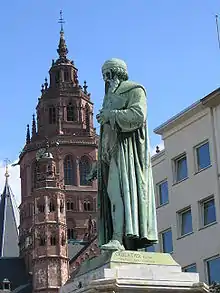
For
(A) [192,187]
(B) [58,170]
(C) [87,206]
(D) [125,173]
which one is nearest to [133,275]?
(D) [125,173]

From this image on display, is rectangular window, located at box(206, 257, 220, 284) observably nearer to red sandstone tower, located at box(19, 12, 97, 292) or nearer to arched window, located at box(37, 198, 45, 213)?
red sandstone tower, located at box(19, 12, 97, 292)

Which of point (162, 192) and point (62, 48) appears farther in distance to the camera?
point (62, 48)

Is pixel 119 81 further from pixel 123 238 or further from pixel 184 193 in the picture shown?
pixel 184 193

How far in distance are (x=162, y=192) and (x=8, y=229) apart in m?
94.7

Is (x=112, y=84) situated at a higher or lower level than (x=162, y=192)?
lower

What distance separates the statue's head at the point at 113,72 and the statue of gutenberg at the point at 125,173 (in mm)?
129

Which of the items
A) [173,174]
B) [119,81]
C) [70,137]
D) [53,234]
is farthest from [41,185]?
[119,81]

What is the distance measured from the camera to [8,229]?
430 feet

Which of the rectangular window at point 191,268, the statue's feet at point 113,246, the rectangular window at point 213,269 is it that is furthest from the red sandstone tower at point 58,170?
the statue's feet at point 113,246

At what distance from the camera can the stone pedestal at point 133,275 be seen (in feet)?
24.0

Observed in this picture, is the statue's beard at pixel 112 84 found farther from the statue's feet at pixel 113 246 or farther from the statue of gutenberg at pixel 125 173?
the statue's feet at pixel 113 246

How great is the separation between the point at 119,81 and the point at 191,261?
2739cm

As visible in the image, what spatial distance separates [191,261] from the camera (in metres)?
35.3

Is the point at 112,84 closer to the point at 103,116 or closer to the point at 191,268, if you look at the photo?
the point at 103,116
